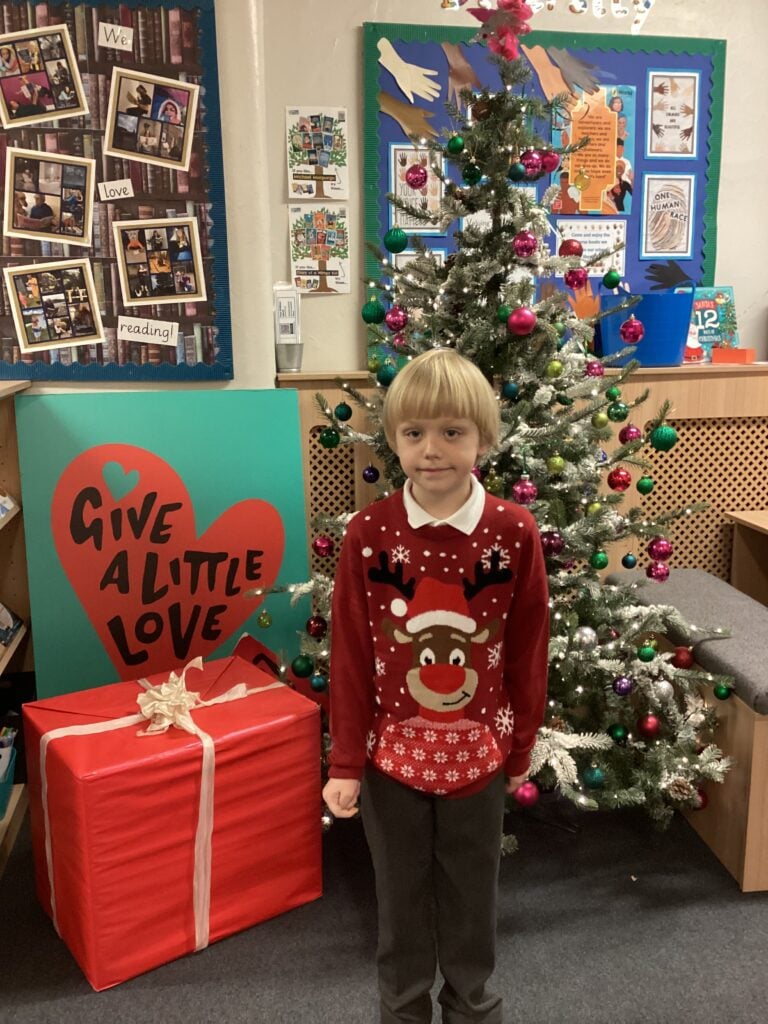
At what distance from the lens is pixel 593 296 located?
111 inches

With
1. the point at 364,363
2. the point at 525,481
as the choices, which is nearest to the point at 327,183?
the point at 364,363

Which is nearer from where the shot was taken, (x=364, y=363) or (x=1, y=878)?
(x=1, y=878)

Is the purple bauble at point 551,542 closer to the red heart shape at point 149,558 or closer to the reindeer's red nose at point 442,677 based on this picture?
the reindeer's red nose at point 442,677

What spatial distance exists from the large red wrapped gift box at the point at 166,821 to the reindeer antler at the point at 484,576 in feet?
2.39

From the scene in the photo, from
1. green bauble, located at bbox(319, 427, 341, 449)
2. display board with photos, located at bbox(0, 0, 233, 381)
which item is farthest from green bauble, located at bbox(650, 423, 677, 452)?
display board with photos, located at bbox(0, 0, 233, 381)

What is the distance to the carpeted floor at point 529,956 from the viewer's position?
1.60 metres

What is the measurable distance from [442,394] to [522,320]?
630 mm

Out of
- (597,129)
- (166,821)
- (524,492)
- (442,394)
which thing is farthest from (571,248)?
(166,821)

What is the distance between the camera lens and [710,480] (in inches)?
109

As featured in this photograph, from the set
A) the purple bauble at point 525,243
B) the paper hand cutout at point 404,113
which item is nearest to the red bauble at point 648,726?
the purple bauble at point 525,243

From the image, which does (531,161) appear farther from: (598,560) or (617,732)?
(617,732)

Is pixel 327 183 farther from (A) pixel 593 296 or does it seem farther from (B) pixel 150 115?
(A) pixel 593 296

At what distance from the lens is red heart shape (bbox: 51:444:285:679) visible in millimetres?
2309

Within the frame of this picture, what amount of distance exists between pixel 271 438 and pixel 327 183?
2.81ft
